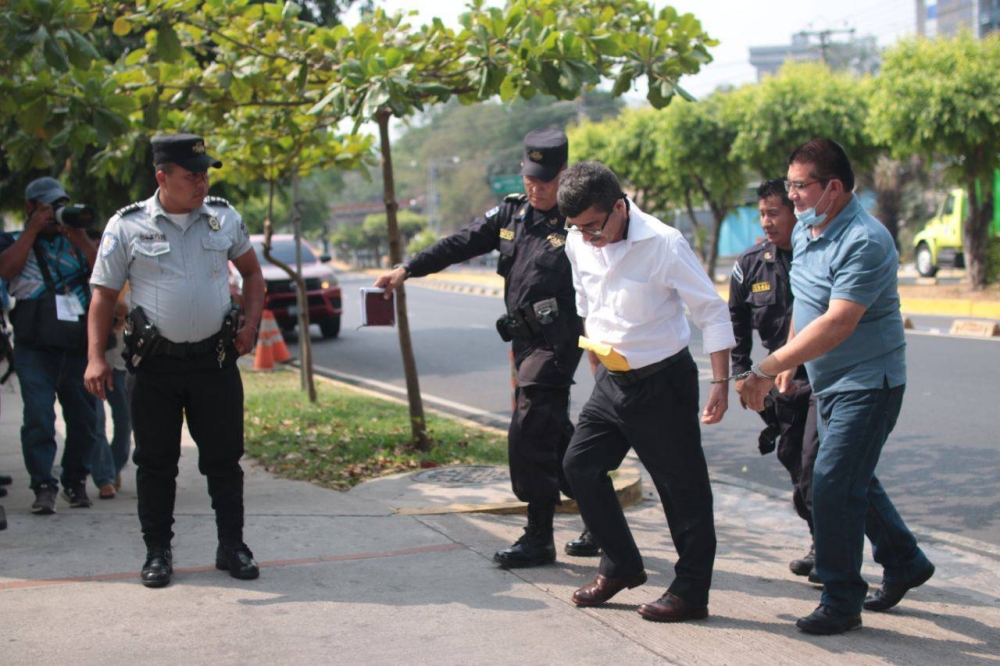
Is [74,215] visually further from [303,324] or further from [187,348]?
[303,324]

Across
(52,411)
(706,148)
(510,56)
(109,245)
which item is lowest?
(52,411)

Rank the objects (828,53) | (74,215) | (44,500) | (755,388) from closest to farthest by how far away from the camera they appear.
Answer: (755,388), (74,215), (44,500), (828,53)

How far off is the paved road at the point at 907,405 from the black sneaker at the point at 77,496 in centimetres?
419

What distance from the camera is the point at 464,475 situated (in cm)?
695

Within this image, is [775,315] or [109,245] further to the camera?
[775,315]

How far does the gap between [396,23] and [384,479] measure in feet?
9.36

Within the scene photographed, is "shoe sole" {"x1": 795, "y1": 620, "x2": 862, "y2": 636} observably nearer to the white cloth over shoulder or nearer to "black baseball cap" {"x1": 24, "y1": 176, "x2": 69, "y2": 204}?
the white cloth over shoulder

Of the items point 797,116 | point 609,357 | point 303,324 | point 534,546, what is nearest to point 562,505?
point 534,546

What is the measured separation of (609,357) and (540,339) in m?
0.79

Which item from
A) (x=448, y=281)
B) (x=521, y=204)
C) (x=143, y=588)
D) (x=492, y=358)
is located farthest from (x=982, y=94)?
(x=448, y=281)

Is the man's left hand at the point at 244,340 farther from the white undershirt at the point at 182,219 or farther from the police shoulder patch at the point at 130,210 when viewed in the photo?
the police shoulder patch at the point at 130,210

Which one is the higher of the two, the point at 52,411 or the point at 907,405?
the point at 52,411

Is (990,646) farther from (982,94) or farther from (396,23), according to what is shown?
(982,94)

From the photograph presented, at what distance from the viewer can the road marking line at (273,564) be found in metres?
4.52
